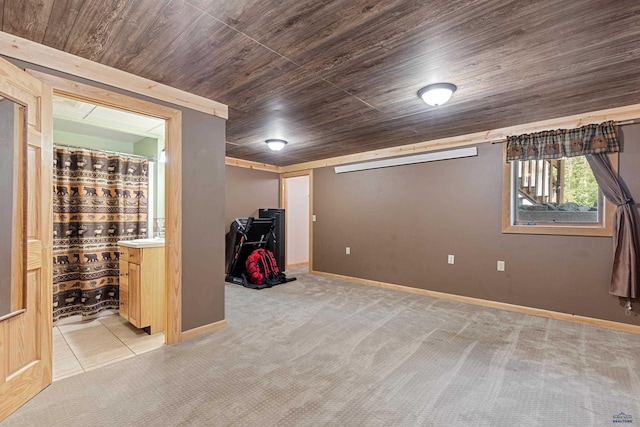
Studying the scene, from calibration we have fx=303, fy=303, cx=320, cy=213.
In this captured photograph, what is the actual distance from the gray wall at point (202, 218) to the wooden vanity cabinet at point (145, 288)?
420 mm

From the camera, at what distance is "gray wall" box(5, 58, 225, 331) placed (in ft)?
8.69

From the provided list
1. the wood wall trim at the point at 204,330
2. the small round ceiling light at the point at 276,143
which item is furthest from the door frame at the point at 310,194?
the wood wall trim at the point at 204,330

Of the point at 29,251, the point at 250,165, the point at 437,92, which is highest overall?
the point at 437,92

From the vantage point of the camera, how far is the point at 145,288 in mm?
2799

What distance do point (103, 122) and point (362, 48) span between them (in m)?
3.12

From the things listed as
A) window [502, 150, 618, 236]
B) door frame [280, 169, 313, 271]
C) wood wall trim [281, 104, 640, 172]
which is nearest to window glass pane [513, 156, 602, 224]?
window [502, 150, 618, 236]

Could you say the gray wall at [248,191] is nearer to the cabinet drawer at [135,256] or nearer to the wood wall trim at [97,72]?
the cabinet drawer at [135,256]

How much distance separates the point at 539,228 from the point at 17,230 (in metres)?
4.56

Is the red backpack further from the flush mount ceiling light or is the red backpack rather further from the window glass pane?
the window glass pane

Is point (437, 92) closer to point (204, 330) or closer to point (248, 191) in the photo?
point (204, 330)

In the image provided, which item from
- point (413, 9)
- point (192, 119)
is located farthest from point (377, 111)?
point (192, 119)

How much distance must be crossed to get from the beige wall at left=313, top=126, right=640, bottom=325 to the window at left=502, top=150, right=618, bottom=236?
10 cm

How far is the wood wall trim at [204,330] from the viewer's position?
2.64m

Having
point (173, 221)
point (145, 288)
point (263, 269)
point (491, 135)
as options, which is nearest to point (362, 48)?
point (173, 221)
